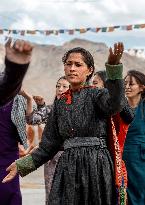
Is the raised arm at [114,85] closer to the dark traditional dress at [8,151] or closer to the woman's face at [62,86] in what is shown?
the dark traditional dress at [8,151]

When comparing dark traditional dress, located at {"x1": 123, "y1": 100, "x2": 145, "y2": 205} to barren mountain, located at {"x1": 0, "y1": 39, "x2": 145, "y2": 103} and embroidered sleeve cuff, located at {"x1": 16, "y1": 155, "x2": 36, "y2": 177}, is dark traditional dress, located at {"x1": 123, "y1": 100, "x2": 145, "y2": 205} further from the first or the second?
barren mountain, located at {"x1": 0, "y1": 39, "x2": 145, "y2": 103}

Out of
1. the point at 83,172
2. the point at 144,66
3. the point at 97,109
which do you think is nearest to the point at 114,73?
the point at 97,109

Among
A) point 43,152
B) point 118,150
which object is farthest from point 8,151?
point 118,150

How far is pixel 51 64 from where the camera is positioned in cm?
8762

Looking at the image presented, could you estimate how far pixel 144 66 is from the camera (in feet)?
299

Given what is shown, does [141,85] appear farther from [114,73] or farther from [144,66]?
[144,66]

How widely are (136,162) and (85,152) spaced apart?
1392 mm

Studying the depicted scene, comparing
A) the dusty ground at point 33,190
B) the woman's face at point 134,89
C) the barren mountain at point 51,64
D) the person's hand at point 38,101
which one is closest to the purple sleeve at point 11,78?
A: the woman's face at point 134,89

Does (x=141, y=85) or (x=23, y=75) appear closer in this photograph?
(x=23, y=75)

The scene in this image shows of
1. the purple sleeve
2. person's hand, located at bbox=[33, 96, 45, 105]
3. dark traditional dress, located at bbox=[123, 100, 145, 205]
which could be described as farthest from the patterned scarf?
person's hand, located at bbox=[33, 96, 45, 105]

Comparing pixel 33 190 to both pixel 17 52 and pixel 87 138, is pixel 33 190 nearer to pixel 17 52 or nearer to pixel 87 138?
pixel 87 138

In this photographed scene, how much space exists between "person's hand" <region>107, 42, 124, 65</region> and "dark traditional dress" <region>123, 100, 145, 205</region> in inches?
68.9

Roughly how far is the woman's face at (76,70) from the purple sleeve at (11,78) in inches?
66.8

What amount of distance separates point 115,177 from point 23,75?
1843 mm
